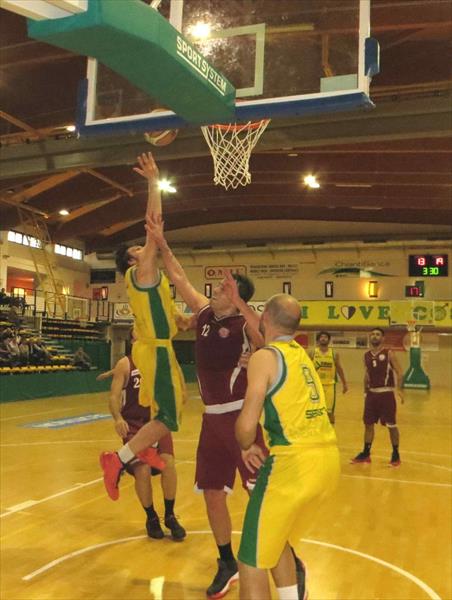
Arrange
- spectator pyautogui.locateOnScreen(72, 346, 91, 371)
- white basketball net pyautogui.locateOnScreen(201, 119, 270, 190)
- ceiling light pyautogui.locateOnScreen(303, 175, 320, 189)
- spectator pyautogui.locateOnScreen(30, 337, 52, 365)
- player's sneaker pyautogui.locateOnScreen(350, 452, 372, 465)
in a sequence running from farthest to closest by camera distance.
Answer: spectator pyautogui.locateOnScreen(72, 346, 91, 371), spectator pyautogui.locateOnScreen(30, 337, 52, 365), ceiling light pyautogui.locateOnScreen(303, 175, 320, 189), player's sneaker pyautogui.locateOnScreen(350, 452, 372, 465), white basketball net pyautogui.locateOnScreen(201, 119, 270, 190)

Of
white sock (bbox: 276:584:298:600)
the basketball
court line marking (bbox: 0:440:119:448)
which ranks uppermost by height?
the basketball

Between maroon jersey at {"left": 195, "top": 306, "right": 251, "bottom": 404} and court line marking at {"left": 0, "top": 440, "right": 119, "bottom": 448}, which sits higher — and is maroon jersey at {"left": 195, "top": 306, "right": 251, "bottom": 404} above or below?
above

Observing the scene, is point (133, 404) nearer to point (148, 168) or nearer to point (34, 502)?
point (34, 502)

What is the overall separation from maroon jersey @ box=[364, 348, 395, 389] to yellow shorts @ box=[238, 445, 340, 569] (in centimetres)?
605

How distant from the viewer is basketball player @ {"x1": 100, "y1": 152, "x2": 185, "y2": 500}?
418 centimetres

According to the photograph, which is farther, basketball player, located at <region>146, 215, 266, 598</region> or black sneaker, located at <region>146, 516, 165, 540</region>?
black sneaker, located at <region>146, 516, 165, 540</region>

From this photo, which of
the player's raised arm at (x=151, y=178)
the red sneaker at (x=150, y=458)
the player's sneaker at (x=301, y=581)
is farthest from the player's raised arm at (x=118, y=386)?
the player's sneaker at (x=301, y=581)

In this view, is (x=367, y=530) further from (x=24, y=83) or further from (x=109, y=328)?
(x=109, y=328)

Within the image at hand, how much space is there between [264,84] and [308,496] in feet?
13.1

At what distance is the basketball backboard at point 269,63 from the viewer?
5316 millimetres

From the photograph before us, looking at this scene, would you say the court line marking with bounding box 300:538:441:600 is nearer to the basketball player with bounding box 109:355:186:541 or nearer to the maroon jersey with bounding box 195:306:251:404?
the basketball player with bounding box 109:355:186:541

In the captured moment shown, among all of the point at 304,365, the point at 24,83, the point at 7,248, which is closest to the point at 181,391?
the point at 304,365

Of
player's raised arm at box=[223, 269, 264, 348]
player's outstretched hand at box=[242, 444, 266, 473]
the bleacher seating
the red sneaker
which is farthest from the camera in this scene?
the bleacher seating

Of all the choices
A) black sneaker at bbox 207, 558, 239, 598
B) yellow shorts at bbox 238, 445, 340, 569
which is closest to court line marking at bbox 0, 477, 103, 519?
black sneaker at bbox 207, 558, 239, 598
